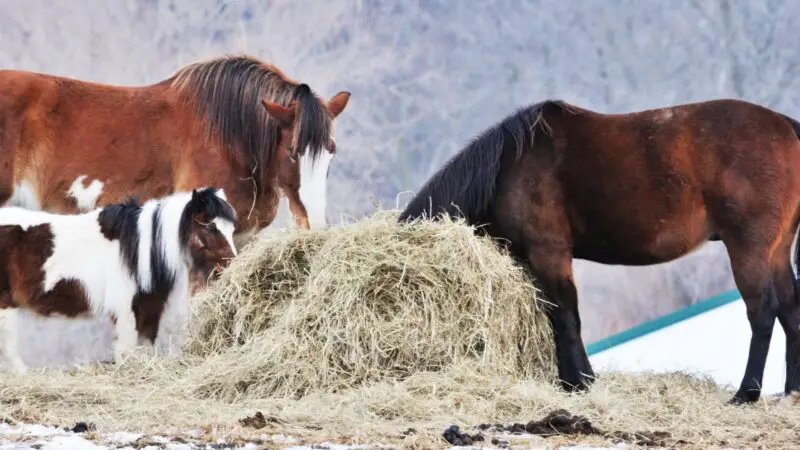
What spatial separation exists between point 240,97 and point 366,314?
80.5 inches

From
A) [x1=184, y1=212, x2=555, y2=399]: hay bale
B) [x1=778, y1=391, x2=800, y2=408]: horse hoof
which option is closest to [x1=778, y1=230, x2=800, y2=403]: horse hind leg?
[x1=778, y1=391, x2=800, y2=408]: horse hoof

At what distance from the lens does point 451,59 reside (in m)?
7.43

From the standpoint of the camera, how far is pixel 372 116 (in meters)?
7.39

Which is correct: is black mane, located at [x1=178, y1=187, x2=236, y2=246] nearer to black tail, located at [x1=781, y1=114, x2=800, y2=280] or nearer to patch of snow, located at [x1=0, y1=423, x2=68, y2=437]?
patch of snow, located at [x1=0, y1=423, x2=68, y2=437]

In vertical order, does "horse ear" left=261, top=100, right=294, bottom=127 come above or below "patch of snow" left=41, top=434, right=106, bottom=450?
above

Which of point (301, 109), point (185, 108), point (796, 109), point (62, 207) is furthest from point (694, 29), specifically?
point (62, 207)

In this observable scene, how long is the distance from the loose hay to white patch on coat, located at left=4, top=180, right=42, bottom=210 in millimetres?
1162

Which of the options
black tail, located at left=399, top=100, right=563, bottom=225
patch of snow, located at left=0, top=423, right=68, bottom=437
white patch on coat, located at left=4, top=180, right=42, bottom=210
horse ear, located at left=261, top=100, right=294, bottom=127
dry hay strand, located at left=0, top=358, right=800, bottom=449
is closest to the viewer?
patch of snow, located at left=0, top=423, right=68, bottom=437

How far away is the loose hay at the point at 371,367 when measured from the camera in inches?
174

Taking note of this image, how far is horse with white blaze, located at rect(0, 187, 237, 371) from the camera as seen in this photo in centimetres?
579

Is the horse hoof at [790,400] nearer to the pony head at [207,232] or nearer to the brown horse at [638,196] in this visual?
the brown horse at [638,196]

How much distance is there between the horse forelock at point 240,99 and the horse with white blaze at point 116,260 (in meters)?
0.64

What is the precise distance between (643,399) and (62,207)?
3528 mm

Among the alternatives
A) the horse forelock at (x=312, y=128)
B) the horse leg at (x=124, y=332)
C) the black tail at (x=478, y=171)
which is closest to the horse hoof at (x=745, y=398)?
the black tail at (x=478, y=171)
